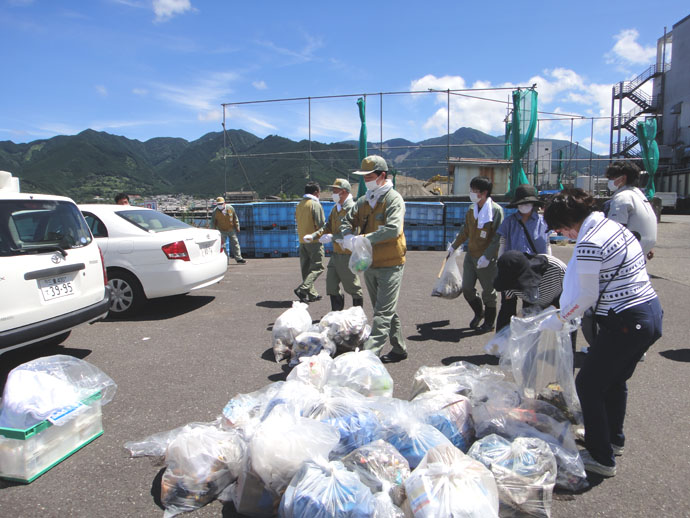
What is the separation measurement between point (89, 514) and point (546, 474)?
2389 millimetres

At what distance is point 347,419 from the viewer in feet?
8.48

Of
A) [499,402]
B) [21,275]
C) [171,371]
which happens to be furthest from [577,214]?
[21,275]

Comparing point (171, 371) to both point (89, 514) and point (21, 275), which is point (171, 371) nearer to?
point (21, 275)

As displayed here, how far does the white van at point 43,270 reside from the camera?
381 cm

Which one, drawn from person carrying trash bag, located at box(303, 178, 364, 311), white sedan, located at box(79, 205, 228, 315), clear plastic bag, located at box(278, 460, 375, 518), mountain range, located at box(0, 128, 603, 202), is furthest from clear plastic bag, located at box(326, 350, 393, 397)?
mountain range, located at box(0, 128, 603, 202)

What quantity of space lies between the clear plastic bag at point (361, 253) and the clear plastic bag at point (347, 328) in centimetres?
72

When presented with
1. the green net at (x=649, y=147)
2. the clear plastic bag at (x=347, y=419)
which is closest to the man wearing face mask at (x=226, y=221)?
the clear plastic bag at (x=347, y=419)

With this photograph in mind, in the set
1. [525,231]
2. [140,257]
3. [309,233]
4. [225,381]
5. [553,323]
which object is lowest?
[225,381]

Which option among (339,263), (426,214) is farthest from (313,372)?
(426,214)

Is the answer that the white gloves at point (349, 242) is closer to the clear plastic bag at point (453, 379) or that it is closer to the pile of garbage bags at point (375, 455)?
the clear plastic bag at point (453, 379)

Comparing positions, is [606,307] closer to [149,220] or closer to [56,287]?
[56,287]

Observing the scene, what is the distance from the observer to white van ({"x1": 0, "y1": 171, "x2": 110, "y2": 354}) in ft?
12.5

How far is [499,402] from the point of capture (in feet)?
9.70

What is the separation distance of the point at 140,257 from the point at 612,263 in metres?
5.53
